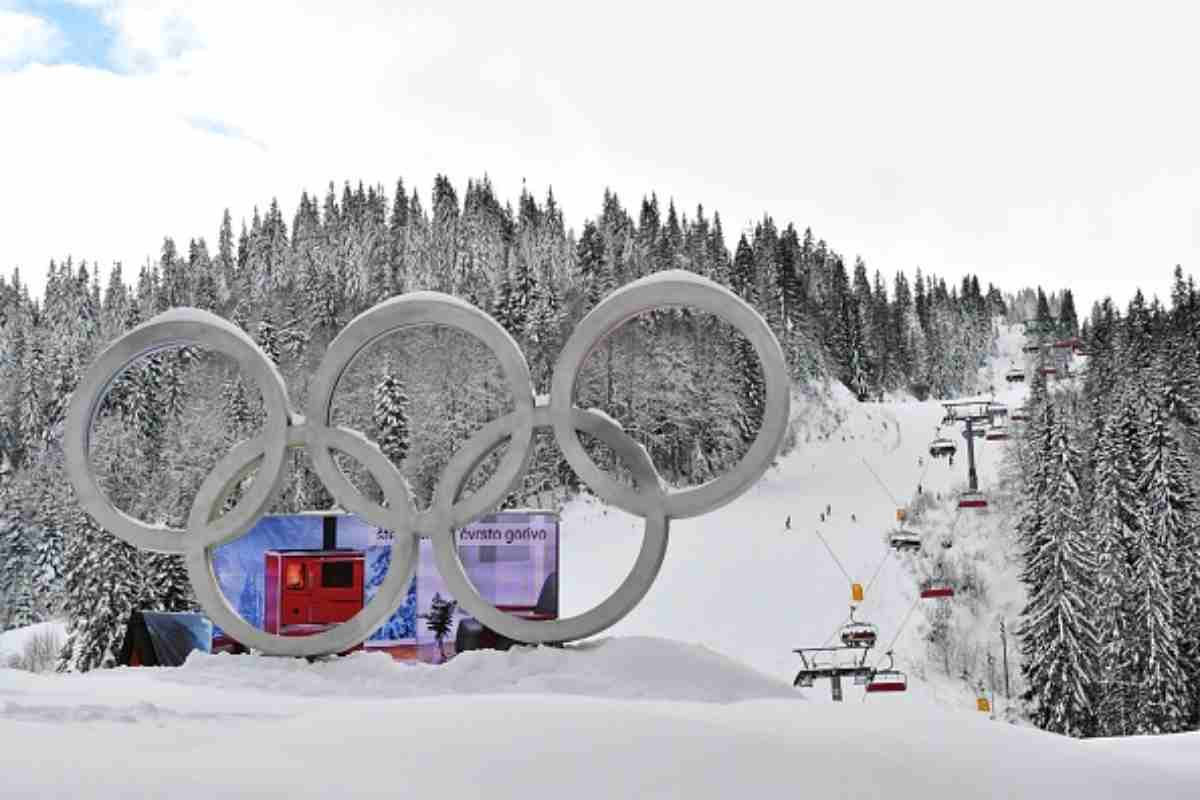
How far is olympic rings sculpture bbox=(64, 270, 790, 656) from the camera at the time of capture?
1185 cm

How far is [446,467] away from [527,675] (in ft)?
8.45

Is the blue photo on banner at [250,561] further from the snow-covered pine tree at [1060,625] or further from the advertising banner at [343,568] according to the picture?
the snow-covered pine tree at [1060,625]

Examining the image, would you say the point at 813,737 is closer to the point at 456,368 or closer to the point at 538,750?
the point at 538,750

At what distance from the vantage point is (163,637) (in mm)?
17562

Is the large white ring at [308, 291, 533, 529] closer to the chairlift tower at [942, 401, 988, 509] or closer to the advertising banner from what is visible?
the advertising banner

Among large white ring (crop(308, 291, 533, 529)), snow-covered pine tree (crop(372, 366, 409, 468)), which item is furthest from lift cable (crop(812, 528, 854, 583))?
large white ring (crop(308, 291, 533, 529))

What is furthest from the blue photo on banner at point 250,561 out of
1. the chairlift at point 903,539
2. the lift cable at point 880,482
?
the lift cable at point 880,482

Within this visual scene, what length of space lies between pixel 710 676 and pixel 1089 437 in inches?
1628

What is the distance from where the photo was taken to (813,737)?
750 cm

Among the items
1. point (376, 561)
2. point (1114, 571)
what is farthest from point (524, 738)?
point (1114, 571)

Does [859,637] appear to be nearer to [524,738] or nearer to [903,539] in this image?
[903,539]

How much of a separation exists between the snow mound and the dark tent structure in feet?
20.3

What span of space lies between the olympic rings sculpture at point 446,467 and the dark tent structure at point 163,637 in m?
5.58

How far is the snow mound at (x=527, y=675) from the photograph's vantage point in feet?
34.9
